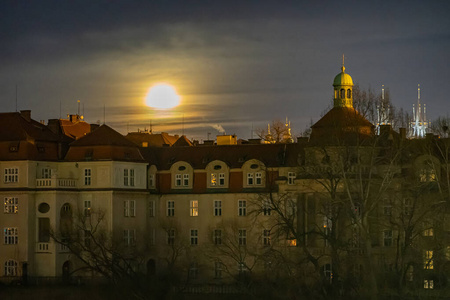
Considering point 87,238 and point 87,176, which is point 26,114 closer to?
point 87,176

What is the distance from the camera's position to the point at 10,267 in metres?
93.4

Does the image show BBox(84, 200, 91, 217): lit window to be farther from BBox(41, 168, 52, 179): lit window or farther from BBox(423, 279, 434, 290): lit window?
BBox(423, 279, 434, 290): lit window

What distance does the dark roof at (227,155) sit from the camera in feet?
325

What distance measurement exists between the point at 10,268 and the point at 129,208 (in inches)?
419

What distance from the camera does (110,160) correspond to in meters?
95.6

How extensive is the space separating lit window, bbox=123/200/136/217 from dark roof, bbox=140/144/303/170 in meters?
5.36

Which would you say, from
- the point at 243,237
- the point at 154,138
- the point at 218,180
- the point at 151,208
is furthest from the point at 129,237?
the point at 154,138

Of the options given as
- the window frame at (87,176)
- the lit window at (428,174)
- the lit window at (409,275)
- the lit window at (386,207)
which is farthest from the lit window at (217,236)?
the lit window at (409,275)

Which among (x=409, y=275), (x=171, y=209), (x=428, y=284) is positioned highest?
(x=171, y=209)

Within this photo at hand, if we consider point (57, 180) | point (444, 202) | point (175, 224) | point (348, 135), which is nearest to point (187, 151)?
point (175, 224)

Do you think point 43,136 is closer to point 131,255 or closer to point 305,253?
point 131,255

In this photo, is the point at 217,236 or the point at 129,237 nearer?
the point at 129,237

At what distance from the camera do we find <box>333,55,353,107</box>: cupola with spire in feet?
334

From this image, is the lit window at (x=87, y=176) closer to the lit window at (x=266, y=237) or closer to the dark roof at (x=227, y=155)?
the dark roof at (x=227, y=155)
